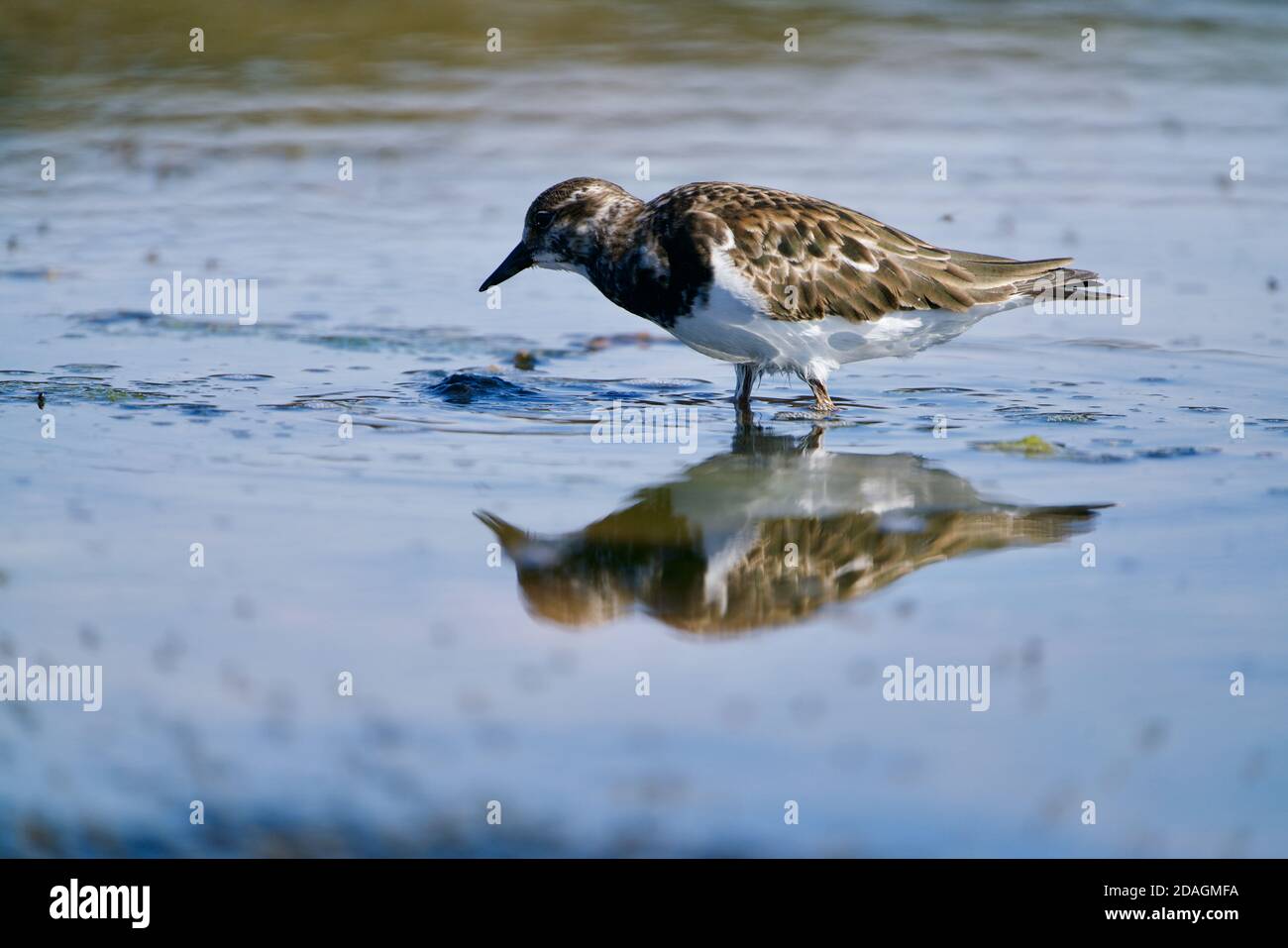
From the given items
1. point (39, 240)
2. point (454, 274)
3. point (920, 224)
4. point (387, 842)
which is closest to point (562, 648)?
point (387, 842)

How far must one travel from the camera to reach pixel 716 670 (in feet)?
16.9

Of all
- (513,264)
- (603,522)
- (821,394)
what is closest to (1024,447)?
(821,394)

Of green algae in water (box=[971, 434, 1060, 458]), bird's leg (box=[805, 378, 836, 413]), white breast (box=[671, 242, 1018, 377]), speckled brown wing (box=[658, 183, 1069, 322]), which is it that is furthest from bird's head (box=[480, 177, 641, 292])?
green algae in water (box=[971, 434, 1060, 458])

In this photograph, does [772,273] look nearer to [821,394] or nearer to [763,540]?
[821,394]

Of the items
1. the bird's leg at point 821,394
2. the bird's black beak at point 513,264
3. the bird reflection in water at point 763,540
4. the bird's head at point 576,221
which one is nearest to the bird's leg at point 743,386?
the bird's leg at point 821,394

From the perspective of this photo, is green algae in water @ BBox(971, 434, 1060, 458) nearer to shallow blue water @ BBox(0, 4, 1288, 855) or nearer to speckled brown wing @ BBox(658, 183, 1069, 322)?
shallow blue water @ BBox(0, 4, 1288, 855)

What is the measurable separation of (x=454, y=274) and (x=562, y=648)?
577 centimetres

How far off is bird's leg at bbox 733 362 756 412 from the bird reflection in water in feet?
3.45

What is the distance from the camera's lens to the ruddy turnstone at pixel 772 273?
26.0 ft

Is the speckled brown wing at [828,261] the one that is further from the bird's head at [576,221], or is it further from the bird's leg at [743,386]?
the bird's leg at [743,386]

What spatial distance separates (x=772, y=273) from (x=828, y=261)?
15.3 inches

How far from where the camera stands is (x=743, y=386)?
8570 millimetres

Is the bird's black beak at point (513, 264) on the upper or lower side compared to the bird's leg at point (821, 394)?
upper

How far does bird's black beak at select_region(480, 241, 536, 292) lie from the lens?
877cm
